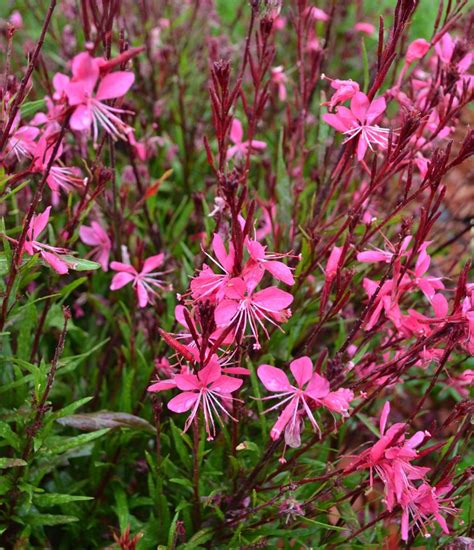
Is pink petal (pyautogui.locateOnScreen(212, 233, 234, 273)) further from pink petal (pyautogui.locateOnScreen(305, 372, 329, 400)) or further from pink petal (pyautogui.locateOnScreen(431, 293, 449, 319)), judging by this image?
pink petal (pyautogui.locateOnScreen(431, 293, 449, 319))

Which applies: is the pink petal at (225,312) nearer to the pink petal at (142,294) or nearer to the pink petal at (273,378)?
the pink petal at (273,378)

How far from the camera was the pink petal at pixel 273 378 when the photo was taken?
1.41 metres

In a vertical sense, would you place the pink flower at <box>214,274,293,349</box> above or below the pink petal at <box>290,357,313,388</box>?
above

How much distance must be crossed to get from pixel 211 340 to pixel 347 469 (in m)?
0.40

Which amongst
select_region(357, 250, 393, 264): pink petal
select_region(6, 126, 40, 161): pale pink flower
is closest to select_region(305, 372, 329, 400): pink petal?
select_region(357, 250, 393, 264): pink petal

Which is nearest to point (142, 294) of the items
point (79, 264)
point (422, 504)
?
point (79, 264)

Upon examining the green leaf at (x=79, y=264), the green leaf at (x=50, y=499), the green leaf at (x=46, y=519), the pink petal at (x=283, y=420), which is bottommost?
the green leaf at (x=46, y=519)

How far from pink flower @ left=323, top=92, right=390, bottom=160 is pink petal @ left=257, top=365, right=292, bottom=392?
0.53 m

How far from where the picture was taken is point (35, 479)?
1729 mm

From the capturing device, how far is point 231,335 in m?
1.35

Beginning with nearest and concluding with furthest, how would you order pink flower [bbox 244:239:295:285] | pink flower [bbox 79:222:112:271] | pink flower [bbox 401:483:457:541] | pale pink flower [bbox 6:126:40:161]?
pink flower [bbox 244:239:295:285] → pink flower [bbox 401:483:457:541] → pale pink flower [bbox 6:126:40:161] → pink flower [bbox 79:222:112:271]

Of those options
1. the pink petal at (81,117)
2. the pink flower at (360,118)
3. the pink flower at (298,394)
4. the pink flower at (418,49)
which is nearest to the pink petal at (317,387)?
the pink flower at (298,394)

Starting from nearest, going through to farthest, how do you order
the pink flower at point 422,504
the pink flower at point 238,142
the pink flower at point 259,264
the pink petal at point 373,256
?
the pink flower at point 259,264 → the pink flower at point 422,504 → the pink petal at point 373,256 → the pink flower at point 238,142

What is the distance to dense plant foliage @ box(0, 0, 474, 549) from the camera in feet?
4.57
